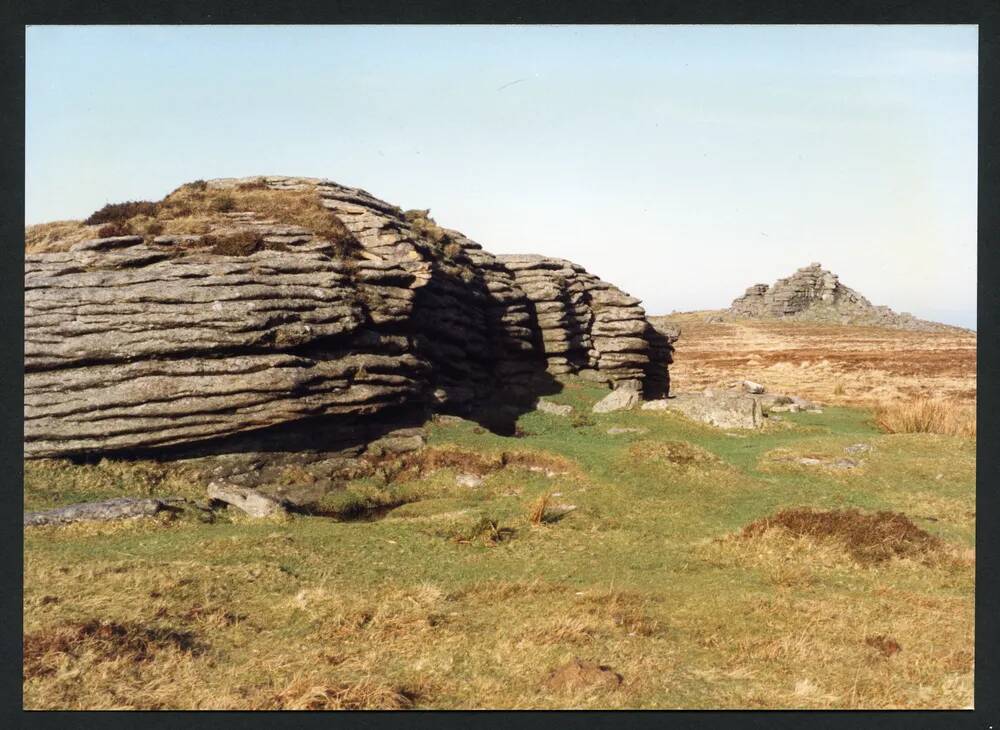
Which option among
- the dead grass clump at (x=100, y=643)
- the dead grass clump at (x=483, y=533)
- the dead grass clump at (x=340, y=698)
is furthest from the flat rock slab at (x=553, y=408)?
the dead grass clump at (x=340, y=698)

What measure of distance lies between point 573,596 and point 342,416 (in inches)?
568

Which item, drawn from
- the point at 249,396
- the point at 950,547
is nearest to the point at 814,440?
the point at 950,547

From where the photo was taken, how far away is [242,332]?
23.7 m

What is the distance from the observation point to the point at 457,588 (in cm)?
1455

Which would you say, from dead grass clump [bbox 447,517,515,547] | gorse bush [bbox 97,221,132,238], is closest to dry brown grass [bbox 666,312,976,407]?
dead grass clump [bbox 447,517,515,547]

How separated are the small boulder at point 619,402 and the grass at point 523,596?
532 inches

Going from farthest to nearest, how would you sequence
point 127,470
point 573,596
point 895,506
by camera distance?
point 127,470
point 895,506
point 573,596

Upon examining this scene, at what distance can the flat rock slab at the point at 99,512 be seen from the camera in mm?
17703

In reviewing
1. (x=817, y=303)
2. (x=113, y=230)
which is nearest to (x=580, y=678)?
(x=113, y=230)

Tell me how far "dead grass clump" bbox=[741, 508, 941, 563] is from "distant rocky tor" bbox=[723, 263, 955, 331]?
96.9 m

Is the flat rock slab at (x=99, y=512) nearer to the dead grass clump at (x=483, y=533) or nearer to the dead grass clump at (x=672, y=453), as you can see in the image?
the dead grass clump at (x=483, y=533)

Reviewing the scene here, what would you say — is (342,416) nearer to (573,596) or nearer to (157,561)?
(157,561)

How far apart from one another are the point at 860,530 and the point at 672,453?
8512mm

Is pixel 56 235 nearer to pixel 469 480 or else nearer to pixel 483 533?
pixel 469 480
